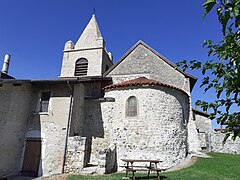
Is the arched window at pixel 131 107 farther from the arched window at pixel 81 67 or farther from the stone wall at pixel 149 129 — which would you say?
the arched window at pixel 81 67

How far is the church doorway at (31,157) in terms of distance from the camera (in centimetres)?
1193

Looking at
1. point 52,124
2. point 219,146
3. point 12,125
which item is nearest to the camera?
point 12,125

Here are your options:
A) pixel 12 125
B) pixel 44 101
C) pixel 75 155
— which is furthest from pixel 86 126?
pixel 12 125

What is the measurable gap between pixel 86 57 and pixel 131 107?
43.5 feet

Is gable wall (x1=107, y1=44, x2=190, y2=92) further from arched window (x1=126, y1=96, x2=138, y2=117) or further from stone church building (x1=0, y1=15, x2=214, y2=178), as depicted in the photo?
arched window (x1=126, y1=96, x2=138, y2=117)

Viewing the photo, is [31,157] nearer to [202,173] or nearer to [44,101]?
[44,101]

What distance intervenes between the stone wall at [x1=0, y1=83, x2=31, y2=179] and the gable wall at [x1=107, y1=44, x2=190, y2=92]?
8.06m

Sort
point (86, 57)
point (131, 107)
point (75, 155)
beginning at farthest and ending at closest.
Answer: point (86, 57), point (131, 107), point (75, 155)

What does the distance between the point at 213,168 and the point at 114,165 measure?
5764mm

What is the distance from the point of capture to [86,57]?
24016 millimetres

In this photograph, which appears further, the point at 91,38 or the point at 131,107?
the point at 91,38

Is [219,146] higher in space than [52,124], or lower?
lower

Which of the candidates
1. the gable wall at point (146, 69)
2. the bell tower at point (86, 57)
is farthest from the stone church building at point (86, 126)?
the bell tower at point (86, 57)

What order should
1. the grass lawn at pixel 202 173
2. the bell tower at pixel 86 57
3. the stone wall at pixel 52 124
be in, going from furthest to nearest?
the bell tower at pixel 86 57 < the stone wall at pixel 52 124 < the grass lawn at pixel 202 173
